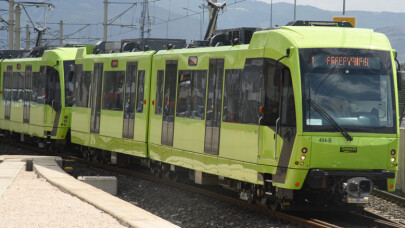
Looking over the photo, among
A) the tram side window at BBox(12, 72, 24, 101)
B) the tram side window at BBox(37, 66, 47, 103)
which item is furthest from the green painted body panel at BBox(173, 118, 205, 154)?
the tram side window at BBox(12, 72, 24, 101)

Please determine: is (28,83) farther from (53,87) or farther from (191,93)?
(191,93)

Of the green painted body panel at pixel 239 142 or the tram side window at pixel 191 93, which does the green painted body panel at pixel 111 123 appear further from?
the green painted body panel at pixel 239 142

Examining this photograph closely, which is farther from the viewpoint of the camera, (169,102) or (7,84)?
(7,84)

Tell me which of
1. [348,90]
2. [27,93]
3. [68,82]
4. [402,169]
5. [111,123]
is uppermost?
[348,90]

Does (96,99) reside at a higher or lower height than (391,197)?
higher

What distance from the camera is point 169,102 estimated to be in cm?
1894

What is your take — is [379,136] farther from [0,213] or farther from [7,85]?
[7,85]

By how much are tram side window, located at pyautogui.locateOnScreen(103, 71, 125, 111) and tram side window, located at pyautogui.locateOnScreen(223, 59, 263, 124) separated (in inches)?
263

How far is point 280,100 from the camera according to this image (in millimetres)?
13570

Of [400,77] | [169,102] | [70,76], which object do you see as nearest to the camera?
[400,77]

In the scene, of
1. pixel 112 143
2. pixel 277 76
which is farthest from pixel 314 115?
pixel 112 143

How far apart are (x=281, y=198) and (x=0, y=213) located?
4609mm

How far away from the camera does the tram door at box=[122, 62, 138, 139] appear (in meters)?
21.3

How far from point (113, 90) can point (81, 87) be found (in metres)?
3.10
